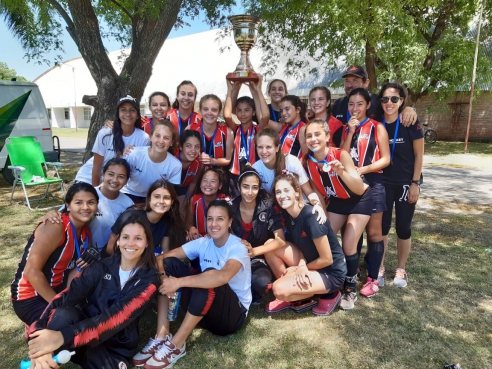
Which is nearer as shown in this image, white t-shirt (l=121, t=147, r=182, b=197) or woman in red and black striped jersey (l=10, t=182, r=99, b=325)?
woman in red and black striped jersey (l=10, t=182, r=99, b=325)

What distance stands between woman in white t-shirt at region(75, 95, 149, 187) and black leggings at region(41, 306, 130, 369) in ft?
5.98

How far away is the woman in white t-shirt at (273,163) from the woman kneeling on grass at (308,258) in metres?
0.16

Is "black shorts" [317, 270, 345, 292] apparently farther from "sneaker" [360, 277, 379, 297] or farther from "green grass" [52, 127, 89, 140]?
"green grass" [52, 127, 89, 140]

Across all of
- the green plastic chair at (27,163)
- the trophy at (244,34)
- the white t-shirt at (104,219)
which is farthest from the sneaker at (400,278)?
the green plastic chair at (27,163)

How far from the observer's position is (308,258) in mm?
3398

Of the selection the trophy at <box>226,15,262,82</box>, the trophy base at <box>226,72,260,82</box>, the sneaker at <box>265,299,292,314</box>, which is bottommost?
the sneaker at <box>265,299,292,314</box>

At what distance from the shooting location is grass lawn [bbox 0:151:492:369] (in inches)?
106

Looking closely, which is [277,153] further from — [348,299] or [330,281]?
[348,299]

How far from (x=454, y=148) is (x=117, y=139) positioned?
17213mm

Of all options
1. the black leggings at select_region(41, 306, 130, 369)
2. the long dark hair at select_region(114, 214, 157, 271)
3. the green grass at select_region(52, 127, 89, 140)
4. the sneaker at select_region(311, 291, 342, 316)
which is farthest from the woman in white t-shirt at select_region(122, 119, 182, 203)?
the green grass at select_region(52, 127, 89, 140)

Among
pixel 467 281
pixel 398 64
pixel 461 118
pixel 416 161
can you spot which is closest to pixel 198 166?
pixel 416 161

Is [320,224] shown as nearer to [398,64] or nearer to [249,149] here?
[249,149]

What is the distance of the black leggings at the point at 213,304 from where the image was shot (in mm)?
2719

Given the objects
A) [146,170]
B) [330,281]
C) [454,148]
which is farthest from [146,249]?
[454,148]
